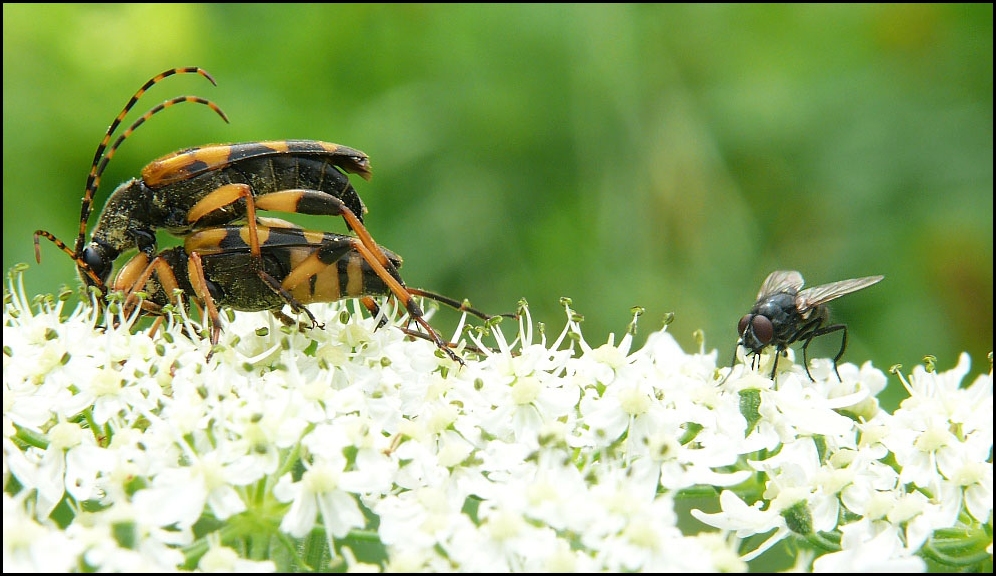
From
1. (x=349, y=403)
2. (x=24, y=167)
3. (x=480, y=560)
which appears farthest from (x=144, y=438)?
(x=24, y=167)

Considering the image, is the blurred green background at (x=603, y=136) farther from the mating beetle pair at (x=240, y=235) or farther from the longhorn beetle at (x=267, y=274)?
the longhorn beetle at (x=267, y=274)

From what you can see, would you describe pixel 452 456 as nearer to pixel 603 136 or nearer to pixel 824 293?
pixel 824 293

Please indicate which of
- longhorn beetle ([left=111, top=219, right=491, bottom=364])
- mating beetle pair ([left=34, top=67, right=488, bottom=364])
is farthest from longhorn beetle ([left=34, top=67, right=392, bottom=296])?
longhorn beetle ([left=111, top=219, right=491, bottom=364])

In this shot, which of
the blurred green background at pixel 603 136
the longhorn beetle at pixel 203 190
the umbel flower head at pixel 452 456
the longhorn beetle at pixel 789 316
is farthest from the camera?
the blurred green background at pixel 603 136

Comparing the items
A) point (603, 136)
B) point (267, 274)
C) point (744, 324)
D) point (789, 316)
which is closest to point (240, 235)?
point (267, 274)

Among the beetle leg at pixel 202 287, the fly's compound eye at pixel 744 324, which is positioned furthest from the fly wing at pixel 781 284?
the beetle leg at pixel 202 287

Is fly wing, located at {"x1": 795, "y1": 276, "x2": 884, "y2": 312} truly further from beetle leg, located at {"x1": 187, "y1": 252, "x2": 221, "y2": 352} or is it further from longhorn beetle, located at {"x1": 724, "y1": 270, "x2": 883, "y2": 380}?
beetle leg, located at {"x1": 187, "y1": 252, "x2": 221, "y2": 352}
